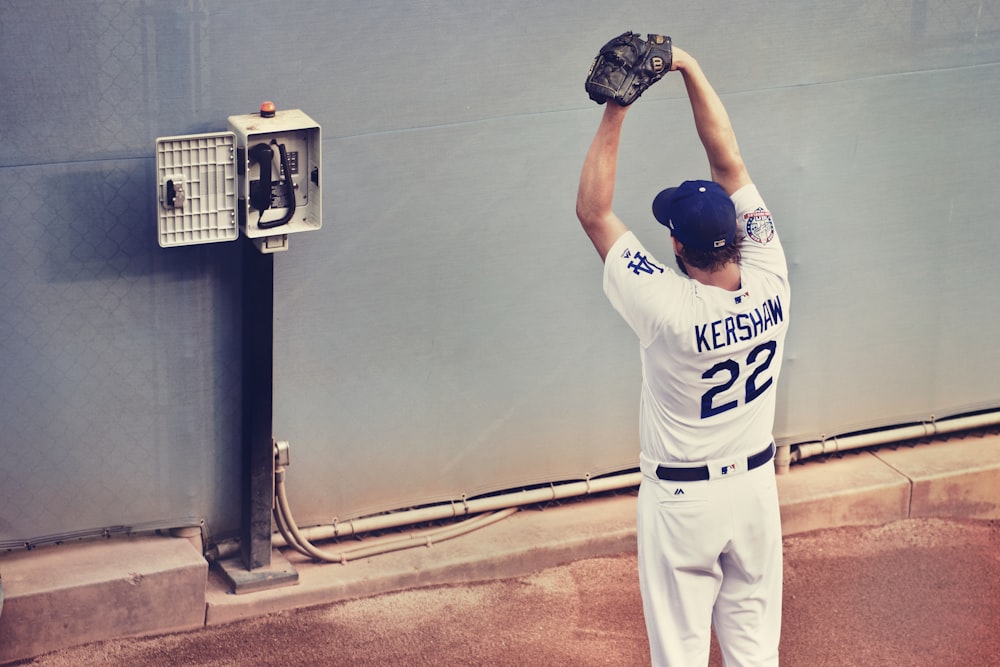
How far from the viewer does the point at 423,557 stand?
222 inches

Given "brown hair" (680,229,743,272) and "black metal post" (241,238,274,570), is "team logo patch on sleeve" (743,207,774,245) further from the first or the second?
"black metal post" (241,238,274,570)

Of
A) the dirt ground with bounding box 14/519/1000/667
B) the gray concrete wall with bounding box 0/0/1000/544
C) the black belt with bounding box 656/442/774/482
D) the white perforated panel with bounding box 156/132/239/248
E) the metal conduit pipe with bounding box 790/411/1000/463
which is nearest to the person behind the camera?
the black belt with bounding box 656/442/774/482

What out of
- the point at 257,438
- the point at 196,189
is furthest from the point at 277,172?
the point at 257,438

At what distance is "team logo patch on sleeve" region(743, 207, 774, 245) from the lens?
13.5ft

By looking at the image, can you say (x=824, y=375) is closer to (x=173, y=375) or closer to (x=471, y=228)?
(x=471, y=228)

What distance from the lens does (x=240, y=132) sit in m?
4.70

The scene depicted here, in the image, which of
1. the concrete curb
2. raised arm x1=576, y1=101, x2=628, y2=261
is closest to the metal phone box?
raised arm x1=576, y1=101, x2=628, y2=261

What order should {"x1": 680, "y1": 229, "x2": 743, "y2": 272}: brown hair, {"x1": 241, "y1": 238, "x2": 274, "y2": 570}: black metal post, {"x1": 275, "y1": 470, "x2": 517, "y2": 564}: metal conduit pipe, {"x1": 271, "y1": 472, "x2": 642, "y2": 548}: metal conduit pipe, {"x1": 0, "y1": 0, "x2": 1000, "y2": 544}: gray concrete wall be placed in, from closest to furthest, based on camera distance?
1. {"x1": 680, "y1": 229, "x2": 743, "y2": 272}: brown hair
2. {"x1": 0, "y1": 0, "x2": 1000, "y2": 544}: gray concrete wall
3. {"x1": 241, "y1": 238, "x2": 274, "y2": 570}: black metal post
4. {"x1": 275, "y1": 470, "x2": 517, "y2": 564}: metal conduit pipe
5. {"x1": 271, "y1": 472, "x2": 642, "y2": 548}: metal conduit pipe

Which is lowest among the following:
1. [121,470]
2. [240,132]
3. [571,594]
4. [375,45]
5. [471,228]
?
[571,594]

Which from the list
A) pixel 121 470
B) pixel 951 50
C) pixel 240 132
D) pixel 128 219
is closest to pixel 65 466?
pixel 121 470

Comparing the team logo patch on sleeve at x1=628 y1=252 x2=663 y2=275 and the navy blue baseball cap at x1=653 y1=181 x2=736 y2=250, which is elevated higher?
the navy blue baseball cap at x1=653 y1=181 x2=736 y2=250

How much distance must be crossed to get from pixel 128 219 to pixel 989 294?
13.4 ft

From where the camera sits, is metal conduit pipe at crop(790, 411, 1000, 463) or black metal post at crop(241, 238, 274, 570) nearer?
black metal post at crop(241, 238, 274, 570)

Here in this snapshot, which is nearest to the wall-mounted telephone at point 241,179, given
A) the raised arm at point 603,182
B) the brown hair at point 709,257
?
the raised arm at point 603,182
